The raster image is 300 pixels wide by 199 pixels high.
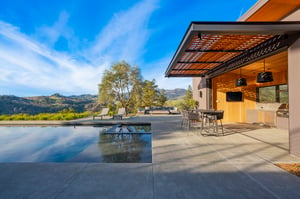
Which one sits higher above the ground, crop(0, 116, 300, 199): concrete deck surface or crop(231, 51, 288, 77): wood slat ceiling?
crop(231, 51, 288, 77): wood slat ceiling

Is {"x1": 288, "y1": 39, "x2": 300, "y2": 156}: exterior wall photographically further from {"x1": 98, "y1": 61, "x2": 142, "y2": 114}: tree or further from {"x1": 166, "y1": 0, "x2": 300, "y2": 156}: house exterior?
{"x1": 98, "y1": 61, "x2": 142, "y2": 114}: tree

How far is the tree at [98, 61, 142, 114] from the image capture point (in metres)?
13.3

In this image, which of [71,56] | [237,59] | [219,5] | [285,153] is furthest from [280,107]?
[71,56]

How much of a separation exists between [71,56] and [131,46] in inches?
249


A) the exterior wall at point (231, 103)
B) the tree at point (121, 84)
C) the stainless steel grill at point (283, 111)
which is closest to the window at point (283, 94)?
the stainless steel grill at point (283, 111)

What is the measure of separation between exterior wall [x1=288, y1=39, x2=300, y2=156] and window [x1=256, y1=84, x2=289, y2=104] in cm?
446

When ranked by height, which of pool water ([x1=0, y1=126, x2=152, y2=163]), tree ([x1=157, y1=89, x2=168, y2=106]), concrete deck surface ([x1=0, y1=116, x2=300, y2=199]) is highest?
tree ([x1=157, y1=89, x2=168, y2=106])

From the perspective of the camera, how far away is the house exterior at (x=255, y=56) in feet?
8.44

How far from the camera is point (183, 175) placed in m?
2.01

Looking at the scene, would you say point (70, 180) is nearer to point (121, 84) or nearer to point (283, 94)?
point (283, 94)

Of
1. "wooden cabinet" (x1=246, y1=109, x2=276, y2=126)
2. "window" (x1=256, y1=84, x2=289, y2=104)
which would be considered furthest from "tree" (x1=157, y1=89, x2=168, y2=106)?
"window" (x1=256, y1=84, x2=289, y2=104)

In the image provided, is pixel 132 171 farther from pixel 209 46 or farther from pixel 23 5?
pixel 23 5

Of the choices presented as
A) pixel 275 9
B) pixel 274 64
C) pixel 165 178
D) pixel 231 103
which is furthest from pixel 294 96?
pixel 231 103

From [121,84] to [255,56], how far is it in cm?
1186
